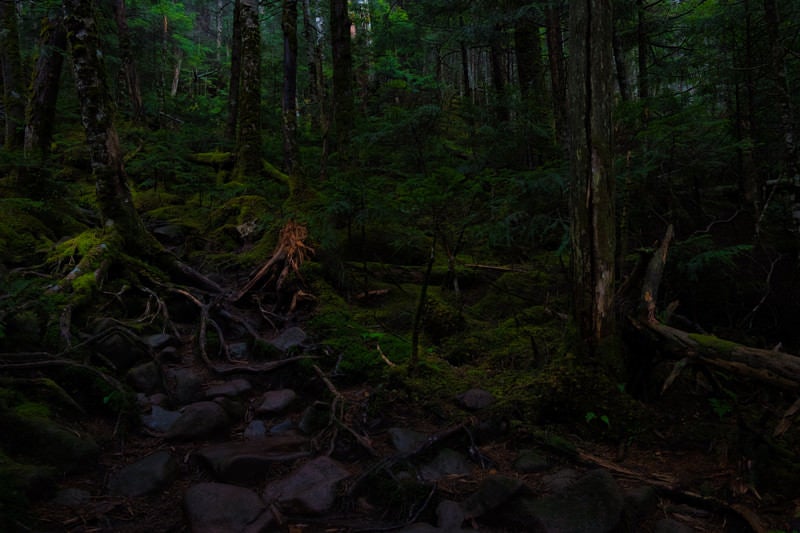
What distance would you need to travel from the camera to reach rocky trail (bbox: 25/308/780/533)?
2.91 meters

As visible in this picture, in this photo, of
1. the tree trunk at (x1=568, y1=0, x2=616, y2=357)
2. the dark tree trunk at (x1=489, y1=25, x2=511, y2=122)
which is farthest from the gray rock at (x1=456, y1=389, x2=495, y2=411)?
the dark tree trunk at (x1=489, y1=25, x2=511, y2=122)

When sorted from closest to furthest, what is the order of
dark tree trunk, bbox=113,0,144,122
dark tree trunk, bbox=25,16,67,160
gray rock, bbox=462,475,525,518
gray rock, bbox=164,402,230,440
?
gray rock, bbox=462,475,525,518 < gray rock, bbox=164,402,230,440 < dark tree trunk, bbox=25,16,67,160 < dark tree trunk, bbox=113,0,144,122

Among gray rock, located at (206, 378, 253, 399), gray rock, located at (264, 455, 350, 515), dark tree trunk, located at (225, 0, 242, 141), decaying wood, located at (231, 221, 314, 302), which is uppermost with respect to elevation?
dark tree trunk, located at (225, 0, 242, 141)

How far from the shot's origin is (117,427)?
3809 mm

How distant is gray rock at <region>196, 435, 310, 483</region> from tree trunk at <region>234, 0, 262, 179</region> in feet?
29.4

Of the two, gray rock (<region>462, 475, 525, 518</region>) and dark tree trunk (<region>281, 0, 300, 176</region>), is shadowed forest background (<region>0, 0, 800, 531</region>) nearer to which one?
dark tree trunk (<region>281, 0, 300, 176</region>)

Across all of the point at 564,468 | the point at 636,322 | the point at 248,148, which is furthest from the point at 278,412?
the point at 248,148

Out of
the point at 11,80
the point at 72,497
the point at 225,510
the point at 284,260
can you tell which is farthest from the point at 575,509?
the point at 11,80

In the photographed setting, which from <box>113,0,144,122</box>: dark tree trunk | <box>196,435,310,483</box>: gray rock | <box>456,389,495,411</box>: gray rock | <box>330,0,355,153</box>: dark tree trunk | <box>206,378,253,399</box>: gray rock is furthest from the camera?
<box>113,0,144,122</box>: dark tree trunk

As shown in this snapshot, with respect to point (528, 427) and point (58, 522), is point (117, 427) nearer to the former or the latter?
point (58, 522)

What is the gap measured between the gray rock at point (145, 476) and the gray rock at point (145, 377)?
3.95 feet

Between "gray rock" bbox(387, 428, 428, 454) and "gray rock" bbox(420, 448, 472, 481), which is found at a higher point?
"gray rock" bbox(387, 428, 428, 454)

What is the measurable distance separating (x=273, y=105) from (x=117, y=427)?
19439 mm

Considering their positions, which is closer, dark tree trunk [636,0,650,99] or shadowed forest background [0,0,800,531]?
shadowed forest background [0,0,800,531]
